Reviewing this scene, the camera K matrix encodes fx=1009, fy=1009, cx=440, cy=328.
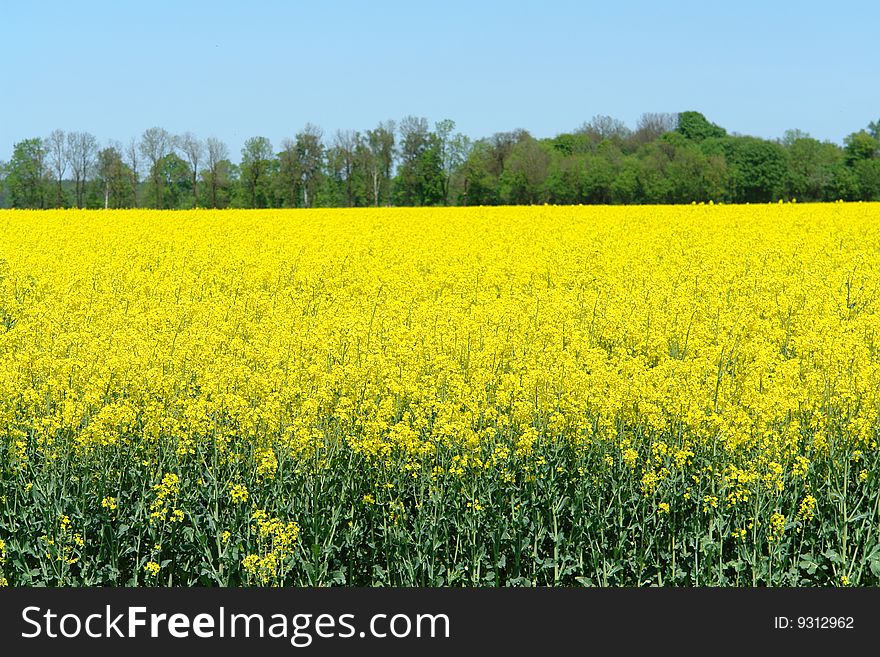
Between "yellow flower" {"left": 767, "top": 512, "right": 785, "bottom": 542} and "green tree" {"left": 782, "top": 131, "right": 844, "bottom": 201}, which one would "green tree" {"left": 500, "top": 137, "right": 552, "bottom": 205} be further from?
"yellow flower" {"left": 767, "top": 512, "right": 785, "bottom": 542}

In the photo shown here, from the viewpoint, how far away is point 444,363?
8.86 meters

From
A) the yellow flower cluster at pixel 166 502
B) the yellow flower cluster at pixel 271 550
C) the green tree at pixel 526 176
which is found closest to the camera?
the yellow flower cluster at pixel 271 550

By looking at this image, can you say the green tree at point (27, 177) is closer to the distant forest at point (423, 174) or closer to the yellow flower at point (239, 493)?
the distant forest at point (423, 174)

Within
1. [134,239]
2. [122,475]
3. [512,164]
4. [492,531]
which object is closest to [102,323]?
[122,475]

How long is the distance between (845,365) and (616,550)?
10.5ft

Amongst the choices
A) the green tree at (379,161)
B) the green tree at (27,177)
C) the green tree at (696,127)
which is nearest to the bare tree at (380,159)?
the green tree at (379,161)

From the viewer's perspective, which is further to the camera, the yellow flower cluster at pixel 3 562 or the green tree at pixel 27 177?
the green tree at pixel 27 177

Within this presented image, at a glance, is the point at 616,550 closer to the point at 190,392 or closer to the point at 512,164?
the point at 190,392

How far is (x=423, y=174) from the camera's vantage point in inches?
3787

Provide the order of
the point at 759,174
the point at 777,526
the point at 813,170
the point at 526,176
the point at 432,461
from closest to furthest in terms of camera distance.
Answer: the point at 777,526
the point at 432,461
the point at 759,174
the point at 813,170
the point at 526,176

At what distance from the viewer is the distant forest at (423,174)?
3319 inches

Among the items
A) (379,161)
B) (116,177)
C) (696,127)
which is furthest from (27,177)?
(696,127)

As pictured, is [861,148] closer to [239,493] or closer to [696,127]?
[696,127]

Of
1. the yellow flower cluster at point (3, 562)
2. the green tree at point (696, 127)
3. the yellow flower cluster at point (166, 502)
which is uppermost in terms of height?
the green tree at point (696, 127)
